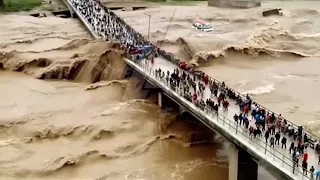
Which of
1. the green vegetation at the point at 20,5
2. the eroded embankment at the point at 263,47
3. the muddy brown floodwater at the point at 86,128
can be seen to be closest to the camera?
the muddy brown floodwater at the point at 86,128

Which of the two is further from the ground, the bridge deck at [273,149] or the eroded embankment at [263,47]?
the bridge deck at [273,149]

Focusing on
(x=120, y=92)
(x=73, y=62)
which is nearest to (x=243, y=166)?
(x=120, y=92)

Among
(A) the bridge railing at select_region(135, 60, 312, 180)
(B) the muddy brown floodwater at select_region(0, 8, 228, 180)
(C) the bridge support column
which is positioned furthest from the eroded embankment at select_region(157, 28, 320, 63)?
(C) the bridge support column

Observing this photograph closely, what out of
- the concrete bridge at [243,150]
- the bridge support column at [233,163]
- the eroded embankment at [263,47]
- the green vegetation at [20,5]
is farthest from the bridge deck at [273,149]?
the green vegetation at [20,5]

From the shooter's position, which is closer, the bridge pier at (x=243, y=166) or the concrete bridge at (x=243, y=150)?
the concrete bridge at (x=243, y=150)

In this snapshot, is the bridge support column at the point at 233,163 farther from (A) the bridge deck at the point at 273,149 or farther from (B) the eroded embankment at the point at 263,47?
(B) the eroded embankment at the point at 263,47

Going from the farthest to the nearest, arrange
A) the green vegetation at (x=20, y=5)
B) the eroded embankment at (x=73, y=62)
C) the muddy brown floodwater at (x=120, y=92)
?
the green vegetation at (x=20, y=5)
the eroded embankment at (x=73, y=62)
the muddy brown floodwater at (x=120, y=92)

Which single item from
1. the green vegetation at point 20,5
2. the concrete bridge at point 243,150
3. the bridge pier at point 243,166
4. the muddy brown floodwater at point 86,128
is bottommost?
the muddy brown floodwater at point 86,128

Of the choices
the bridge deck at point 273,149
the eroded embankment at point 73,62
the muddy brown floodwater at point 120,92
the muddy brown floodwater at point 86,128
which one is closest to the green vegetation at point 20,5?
the muddy brown floodwater at point 120,92
